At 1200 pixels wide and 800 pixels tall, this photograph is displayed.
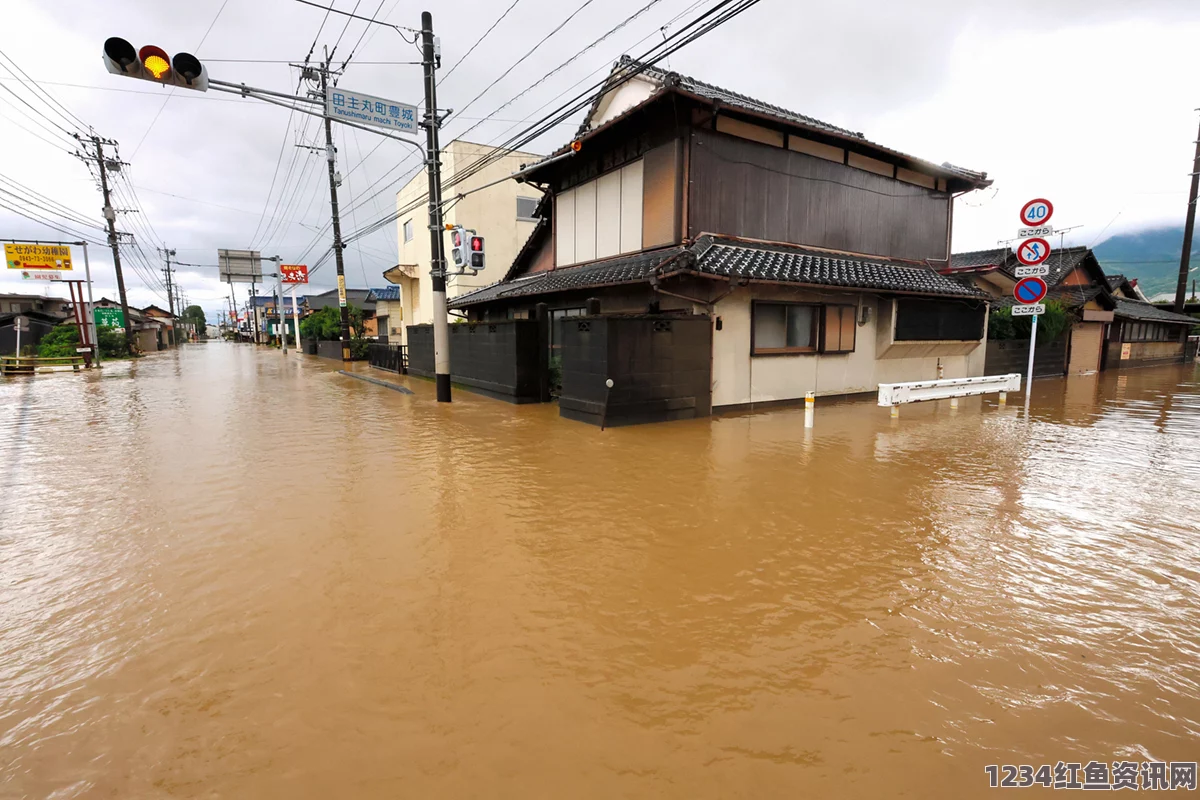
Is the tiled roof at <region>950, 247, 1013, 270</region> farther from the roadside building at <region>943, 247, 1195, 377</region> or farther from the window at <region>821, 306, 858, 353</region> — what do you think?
the window at <region>821, 306, 858, 353</region>

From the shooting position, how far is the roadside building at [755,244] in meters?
10.7

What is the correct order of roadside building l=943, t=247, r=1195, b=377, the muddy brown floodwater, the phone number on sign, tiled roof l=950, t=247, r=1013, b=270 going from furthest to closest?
tiled roof l=950, t=247, r=1013, b=270 → roadside building l=943, t=247, r=1195, b=377 → the muddy brown floodwater → the phone number on sign

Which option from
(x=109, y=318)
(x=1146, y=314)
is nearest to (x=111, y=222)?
(x=109, y=318)

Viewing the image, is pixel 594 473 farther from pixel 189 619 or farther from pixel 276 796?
pixel 276 796

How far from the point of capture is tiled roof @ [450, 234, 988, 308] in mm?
10055

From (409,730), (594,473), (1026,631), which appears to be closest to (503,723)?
(409,730)

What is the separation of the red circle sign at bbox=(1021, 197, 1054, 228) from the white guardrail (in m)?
3.64

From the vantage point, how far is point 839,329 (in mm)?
12828

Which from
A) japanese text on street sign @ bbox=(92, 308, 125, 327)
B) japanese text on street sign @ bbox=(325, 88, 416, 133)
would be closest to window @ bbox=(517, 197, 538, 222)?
japanese text on street sign @ bbox=(325, 88, 416, 133)

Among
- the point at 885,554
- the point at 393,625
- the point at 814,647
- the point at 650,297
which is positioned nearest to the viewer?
the point at 814,647

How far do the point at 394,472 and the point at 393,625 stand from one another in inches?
154

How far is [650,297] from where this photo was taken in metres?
11.0

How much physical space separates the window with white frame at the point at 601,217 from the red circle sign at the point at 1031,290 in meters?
8.77

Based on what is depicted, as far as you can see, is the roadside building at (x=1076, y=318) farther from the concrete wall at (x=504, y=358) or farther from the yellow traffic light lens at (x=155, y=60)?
the yellow traffic light lens at (x=155, y=60)
